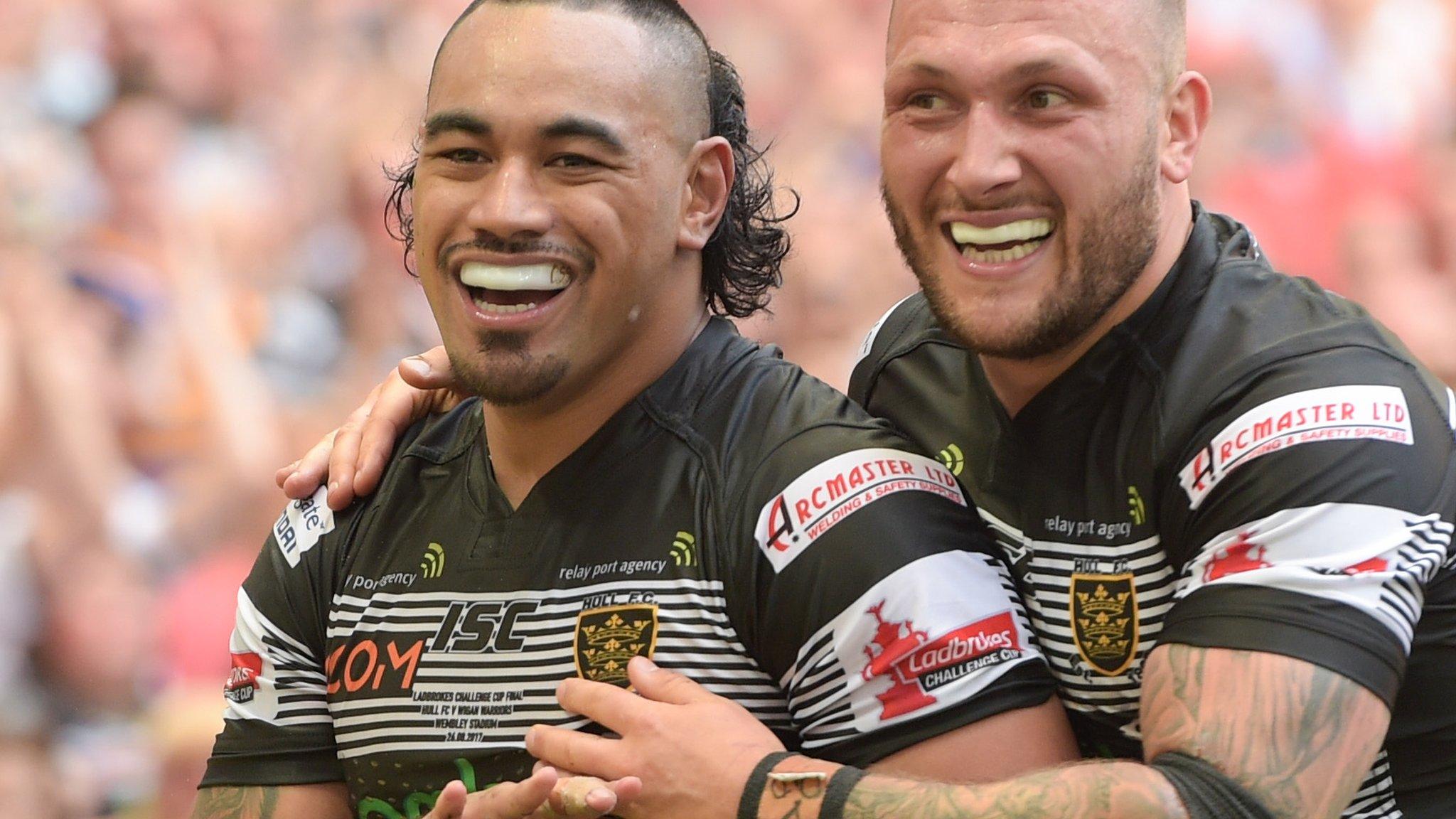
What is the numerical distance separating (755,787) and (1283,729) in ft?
1.86

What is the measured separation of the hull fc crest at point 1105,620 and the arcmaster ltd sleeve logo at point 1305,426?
0.16 meters

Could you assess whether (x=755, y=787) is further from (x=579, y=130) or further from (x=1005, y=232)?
(x=579, y=130)

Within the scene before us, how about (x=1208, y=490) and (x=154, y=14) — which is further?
(x=154, y=14)

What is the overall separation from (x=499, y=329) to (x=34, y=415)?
254 centimetres

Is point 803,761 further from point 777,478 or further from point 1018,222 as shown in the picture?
point 1018,222

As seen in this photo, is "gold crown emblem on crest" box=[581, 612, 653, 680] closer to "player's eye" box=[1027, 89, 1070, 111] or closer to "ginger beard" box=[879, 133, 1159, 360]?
"ginger beard" box=[879, 133, 1159, 360]

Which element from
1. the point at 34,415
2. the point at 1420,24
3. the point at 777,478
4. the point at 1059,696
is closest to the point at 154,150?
the point at 34,415

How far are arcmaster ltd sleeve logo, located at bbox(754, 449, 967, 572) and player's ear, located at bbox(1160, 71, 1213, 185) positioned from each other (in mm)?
521

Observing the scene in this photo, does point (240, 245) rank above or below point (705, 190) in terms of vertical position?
above

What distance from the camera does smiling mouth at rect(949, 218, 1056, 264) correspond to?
79.9 inches

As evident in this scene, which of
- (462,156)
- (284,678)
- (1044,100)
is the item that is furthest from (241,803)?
(1044,100)

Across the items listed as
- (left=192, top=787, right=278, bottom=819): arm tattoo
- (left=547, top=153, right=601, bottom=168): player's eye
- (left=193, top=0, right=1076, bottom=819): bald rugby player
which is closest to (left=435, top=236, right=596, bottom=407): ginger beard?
(left=193, top=0, right=1076, bottom=819): bald rugby player

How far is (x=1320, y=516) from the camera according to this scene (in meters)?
1.75

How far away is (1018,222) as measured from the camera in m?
2.02
